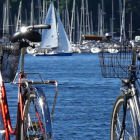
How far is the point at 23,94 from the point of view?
570cm

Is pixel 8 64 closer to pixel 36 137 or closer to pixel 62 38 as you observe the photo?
pixel 36 137

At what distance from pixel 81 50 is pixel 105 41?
216 ft

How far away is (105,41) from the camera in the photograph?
5285 millimetres

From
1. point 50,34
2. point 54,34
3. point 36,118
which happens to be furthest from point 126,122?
point 54,34

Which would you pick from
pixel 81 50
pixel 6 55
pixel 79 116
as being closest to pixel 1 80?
pixel 6 55

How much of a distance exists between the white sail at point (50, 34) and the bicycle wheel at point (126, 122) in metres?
42.6

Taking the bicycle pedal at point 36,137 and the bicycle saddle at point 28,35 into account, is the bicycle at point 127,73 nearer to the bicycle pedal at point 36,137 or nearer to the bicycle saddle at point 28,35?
the bicycle saddle at point 28,35

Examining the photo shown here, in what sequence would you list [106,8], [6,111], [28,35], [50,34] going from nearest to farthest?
1. [28,35]
2. [6,111]
3. [50,34]
4. [106,8]

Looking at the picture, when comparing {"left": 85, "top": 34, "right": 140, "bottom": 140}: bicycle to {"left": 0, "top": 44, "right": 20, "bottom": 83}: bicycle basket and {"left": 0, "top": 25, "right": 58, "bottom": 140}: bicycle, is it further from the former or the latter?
{"left": 0, "top": 44, "right": 20, "bottom": 83}: bicycle basket

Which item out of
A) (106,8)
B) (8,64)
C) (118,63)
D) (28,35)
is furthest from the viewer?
(106,8)

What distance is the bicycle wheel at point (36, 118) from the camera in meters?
5.28

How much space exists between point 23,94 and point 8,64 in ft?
0.78

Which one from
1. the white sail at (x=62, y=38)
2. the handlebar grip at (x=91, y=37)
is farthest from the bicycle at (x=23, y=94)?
the white sail at (x=62, y=38)

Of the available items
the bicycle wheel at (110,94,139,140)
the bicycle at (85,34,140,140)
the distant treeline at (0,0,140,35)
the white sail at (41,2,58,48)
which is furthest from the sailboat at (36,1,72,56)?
the bicycle at (85,34,140,140)
